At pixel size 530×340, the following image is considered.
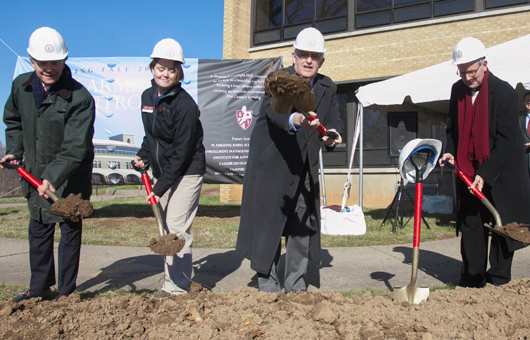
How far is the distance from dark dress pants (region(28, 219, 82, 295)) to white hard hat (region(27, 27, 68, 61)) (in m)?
1.25

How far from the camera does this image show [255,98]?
8.42 m

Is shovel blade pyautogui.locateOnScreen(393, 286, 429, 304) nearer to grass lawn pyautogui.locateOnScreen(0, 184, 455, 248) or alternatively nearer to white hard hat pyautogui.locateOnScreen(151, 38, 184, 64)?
white hard hat pyautogui.locateOnScreen(151, 38, 184, 64)

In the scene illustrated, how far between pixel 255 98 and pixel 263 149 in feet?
17.6

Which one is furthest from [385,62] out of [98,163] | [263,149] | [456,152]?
[263,149]

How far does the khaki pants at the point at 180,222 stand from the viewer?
3.34 m

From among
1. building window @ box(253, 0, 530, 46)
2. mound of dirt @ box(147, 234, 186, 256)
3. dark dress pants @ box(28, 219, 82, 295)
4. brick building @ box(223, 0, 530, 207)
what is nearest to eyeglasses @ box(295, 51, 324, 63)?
mound of dirt @ box(147, 234, 186, 256)

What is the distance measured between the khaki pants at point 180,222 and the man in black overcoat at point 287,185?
0.45 metres

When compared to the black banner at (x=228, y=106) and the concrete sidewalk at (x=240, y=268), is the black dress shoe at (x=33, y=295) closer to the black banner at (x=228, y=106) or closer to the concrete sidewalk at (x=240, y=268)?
the concrete sidewalk at (x=240, y=268)

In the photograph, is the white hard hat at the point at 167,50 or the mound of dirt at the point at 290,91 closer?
the mound of dirt at the point at 290,91

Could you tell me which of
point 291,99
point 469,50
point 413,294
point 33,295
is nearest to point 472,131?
point 469,50

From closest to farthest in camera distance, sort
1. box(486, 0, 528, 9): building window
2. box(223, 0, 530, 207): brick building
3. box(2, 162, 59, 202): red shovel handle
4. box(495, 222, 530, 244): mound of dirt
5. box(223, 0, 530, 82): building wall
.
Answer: box(495, 222, 530, 244): mound of dirt, box(2, 162, 59, 202): red shovel handle, box(486, 0, 528, 9): building window, box(223, 0, 530, 82): building wall, box(223, 0, 530, 207): brick building

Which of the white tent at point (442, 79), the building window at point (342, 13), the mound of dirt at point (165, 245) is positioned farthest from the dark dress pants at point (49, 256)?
the building window at point (342, 13)

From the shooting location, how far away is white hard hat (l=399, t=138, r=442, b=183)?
9.41ft

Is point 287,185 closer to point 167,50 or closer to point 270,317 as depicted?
point 270,317
